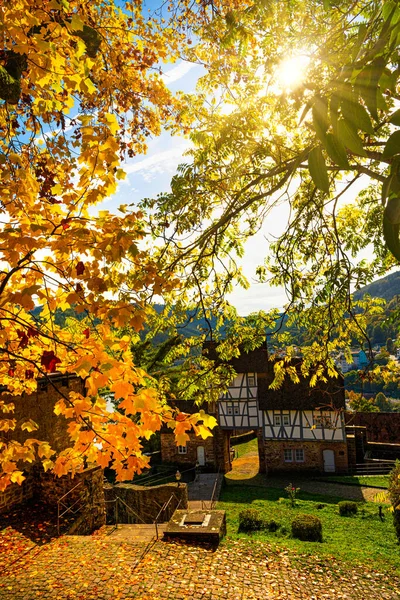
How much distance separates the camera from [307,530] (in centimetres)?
1123

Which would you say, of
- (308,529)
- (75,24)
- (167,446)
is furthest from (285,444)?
(75,24)

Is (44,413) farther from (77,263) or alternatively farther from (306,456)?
(306,456)

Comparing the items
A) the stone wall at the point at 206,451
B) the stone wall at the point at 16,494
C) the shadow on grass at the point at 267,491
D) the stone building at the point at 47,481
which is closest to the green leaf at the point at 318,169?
the stone building at the point at 47,481

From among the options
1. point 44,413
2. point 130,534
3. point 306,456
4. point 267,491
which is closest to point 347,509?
point 267,491

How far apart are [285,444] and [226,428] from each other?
3424mm

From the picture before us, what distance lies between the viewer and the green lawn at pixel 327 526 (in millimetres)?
9523

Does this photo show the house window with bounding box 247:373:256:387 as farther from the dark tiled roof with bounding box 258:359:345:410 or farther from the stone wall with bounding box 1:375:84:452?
the stone wall with bounding box 1:375:84:452

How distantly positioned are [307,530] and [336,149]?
12.9 m

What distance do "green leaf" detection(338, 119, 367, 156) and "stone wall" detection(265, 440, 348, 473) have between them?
2249 centimetres

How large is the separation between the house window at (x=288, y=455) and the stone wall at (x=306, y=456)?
0.46 ft

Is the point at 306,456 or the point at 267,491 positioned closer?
the point at 267,491

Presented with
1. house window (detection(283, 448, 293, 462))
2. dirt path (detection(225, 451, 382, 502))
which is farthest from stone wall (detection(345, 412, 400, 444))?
dirt path (detection(225, 451, 382, 502))

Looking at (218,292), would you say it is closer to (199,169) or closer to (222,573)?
(199,169)

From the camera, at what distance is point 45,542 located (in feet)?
26.5
